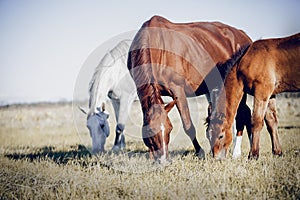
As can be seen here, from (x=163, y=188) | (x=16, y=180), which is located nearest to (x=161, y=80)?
(x=163, y=188)

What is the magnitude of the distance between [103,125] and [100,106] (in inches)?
20.3

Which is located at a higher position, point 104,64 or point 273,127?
point 104,64

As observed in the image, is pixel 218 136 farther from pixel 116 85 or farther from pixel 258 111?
pixel 116 85

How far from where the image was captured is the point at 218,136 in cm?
553

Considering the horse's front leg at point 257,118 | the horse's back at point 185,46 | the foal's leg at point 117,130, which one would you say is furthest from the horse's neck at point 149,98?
the foal's leg at point 117,130

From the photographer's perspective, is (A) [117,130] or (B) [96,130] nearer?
(B) [96,130]

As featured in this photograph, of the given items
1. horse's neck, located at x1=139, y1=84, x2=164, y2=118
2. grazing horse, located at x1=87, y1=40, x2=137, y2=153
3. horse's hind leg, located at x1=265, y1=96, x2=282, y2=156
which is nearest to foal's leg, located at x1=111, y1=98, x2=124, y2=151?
grazing horse, located at x1=87, y1=40, x2=137, y2=153

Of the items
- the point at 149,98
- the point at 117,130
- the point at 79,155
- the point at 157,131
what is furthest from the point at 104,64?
the point at 157,131

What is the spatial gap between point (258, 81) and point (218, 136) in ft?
3.57

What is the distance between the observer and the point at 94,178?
458 cm

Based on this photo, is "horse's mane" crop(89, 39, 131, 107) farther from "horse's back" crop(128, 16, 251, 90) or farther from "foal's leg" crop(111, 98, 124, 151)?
"horse's back" crop(128, 16, 251, 90)

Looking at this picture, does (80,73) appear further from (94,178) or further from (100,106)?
(94,178)

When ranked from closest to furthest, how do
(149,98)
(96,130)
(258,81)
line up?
(149,98) → (258,81) → (96,130)

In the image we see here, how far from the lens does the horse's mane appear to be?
315 inches
